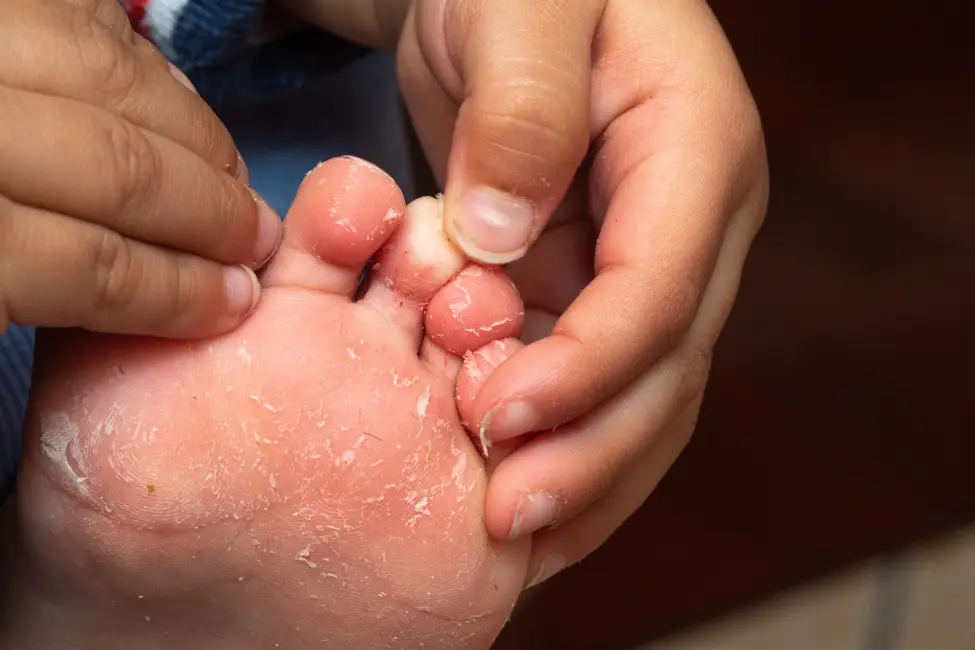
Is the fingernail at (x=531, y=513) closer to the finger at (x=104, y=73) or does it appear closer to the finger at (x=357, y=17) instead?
the finger at (x=104, y=73)

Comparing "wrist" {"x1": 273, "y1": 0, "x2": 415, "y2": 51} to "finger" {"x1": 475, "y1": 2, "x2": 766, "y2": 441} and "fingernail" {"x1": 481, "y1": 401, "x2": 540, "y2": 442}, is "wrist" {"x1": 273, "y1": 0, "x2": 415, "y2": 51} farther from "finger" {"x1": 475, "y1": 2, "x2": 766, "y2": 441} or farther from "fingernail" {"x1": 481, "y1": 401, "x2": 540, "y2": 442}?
"fingernail" {"x1": 481, "y1": 401, "x2": 540, "y2": 442}

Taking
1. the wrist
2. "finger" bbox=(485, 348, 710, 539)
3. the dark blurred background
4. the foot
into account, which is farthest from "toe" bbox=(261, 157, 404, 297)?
the dark blurred background

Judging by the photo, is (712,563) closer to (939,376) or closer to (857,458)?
(857,458)

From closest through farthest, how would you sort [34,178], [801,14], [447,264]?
[34,178]
[447,264]
[801,14]

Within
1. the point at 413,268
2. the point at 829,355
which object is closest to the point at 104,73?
the point at 413,268

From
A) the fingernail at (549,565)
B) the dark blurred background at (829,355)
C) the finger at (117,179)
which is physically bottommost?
the dark blurred background at (829,355)

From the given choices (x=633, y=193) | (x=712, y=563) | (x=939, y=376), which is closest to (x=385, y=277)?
(x=633, y=193)

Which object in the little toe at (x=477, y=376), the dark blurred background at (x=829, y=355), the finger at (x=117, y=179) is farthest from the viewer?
the dark blurred background at (x=829, y=355)

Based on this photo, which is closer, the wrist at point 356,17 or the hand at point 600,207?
the hand at point 600,207

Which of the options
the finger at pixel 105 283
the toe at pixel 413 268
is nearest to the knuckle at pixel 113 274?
the finger at pixel 105 283
